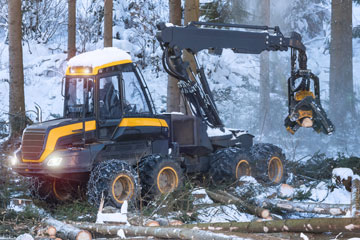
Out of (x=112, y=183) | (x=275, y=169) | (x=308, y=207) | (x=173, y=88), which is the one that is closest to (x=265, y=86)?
(x=173, y=88)

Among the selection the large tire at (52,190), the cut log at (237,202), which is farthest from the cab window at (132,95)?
the cut log at (237,202)

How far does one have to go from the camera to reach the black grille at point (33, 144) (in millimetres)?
8635

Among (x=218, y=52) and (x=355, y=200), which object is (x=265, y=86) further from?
(x=355, y=200)

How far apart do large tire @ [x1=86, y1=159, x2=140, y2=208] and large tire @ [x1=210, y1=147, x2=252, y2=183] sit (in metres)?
2.27

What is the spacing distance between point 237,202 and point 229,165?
2.02m

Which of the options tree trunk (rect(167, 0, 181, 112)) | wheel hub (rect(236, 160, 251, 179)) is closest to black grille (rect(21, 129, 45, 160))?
wheel hub (rect(236, 160, 251, 179))

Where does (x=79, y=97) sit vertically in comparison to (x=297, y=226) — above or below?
above

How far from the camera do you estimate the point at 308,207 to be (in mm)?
7859

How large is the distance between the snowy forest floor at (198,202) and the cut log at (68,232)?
0.70 feet

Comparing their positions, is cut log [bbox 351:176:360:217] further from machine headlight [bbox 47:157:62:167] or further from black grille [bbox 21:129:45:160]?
black grille [bbox 21:129:45:160]

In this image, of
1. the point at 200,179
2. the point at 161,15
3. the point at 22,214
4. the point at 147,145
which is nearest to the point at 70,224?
the point at 22,214

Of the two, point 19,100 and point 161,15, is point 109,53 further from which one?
point 161,15

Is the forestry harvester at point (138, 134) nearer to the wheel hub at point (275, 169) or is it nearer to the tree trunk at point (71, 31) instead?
the wheel hub at point (275, 169)

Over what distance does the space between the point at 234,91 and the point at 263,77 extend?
129cm
